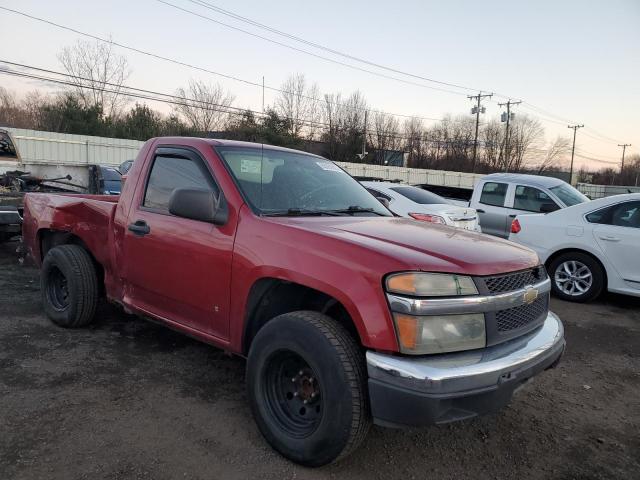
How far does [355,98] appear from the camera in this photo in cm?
5556

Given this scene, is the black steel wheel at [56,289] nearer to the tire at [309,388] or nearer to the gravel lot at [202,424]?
the gravel lot at [202,424]

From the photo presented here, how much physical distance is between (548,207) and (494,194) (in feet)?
4.28

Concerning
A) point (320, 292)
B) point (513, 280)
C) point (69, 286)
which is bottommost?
point (69, 286)

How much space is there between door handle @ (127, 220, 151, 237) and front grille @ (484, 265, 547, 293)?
2456mm

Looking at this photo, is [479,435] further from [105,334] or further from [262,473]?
[105,334]

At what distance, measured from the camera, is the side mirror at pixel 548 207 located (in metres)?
8.73

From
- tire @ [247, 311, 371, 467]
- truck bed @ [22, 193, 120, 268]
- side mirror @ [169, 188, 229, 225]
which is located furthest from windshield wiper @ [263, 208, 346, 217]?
truck bed @ [22, 193, 120, 268]

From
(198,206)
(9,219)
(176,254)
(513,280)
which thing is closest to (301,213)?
(198,206)

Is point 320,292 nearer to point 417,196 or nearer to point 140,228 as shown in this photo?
point 140,228

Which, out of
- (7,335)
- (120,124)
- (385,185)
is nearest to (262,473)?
(7,335)

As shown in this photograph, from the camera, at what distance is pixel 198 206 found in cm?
314

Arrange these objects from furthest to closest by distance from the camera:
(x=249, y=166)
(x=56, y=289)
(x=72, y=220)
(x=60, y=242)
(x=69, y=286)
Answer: (x=60, y=242), (x=56, y=289), (x=72, y=220), (x=69, y=286), (x=249, y=166)

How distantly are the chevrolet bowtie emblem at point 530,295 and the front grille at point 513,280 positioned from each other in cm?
4

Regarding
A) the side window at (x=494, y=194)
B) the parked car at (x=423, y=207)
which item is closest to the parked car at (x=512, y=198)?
the side window at (x=494, y=194)
